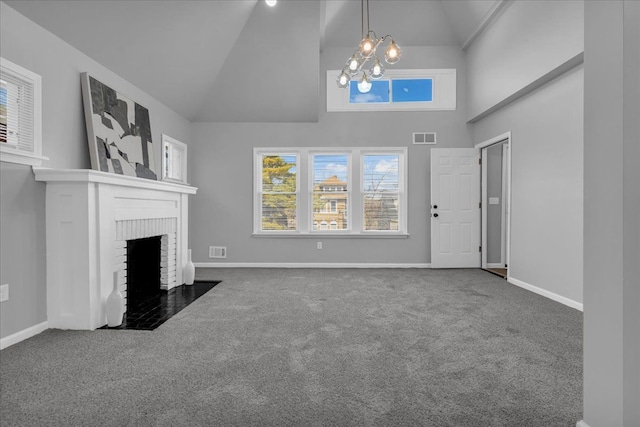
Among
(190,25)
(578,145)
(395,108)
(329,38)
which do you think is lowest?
(578,145)

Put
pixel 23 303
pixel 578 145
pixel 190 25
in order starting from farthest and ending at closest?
pixel 190 25 < pixel 578 145 < pixel 23 303

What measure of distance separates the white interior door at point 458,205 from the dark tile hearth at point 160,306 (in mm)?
3946

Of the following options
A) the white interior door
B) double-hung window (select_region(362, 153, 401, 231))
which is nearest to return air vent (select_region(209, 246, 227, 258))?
double-hung window (select_region(362, 153, 401, 231))

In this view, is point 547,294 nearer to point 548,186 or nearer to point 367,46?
point 548,186

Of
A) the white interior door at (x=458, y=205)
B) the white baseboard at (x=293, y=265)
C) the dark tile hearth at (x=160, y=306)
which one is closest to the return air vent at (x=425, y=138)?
the white interior door at (x=458, y=205)

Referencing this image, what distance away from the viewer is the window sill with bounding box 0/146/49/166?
7.99 ft

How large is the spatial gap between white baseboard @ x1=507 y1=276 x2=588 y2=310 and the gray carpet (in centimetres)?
21

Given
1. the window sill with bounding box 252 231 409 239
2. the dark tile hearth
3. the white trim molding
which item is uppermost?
the white trim molding

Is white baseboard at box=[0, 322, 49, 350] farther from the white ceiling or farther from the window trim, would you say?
the window trim

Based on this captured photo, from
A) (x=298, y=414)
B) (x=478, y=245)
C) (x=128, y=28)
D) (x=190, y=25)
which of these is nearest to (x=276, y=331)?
(x=298, y=414)

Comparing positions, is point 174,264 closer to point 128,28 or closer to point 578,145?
point 128,28

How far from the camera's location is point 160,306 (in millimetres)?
3516

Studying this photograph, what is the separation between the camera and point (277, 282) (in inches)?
185

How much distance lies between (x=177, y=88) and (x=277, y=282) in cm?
326
